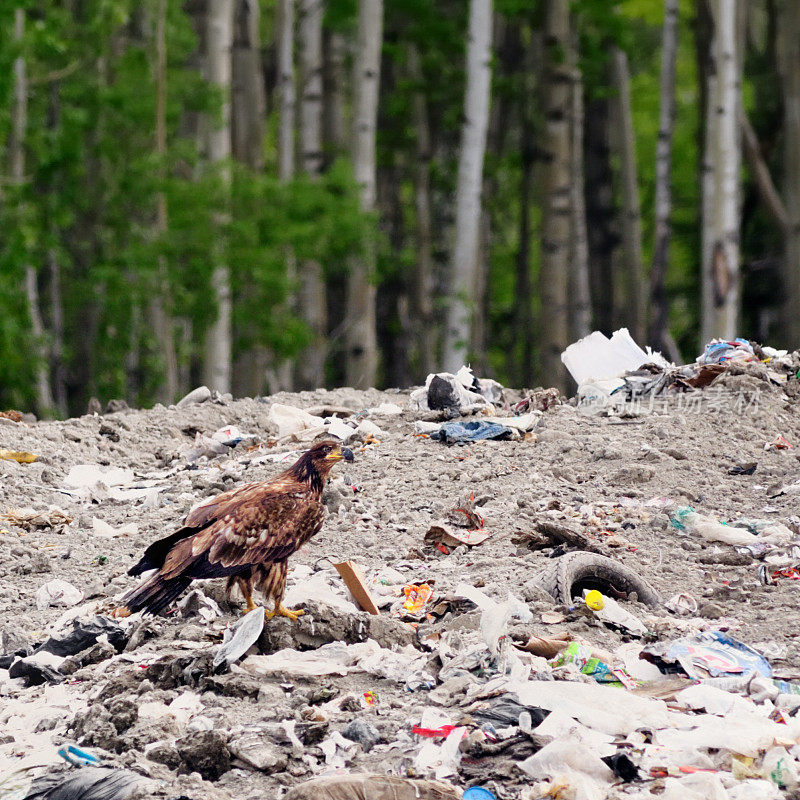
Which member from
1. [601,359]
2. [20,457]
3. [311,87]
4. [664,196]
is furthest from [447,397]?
[311,87]

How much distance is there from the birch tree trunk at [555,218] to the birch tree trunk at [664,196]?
5.36 feet

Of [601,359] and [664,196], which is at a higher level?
[664,196]

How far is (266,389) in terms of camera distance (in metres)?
16.7

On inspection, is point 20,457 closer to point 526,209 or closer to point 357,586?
point 357,586

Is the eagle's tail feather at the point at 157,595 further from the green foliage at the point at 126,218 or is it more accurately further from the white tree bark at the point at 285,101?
the white tree bark at the point at 285,101

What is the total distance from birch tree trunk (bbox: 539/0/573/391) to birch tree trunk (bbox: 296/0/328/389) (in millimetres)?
3067

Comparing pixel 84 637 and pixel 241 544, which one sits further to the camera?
pixel 84 637

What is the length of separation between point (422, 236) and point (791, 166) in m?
6.05

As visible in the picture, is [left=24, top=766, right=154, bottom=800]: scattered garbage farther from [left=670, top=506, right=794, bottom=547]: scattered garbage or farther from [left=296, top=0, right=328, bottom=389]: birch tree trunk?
[left=296, top=0, right=328, bottom=389]: birch tree trunk

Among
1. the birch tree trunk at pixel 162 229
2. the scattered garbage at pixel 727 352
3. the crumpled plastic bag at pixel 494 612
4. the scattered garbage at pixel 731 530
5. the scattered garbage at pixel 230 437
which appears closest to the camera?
A: the crumpled plastic bag at pixel 494 612

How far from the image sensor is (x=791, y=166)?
15688 millimetres

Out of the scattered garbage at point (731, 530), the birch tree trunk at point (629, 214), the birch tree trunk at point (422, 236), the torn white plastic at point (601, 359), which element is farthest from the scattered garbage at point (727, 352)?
the birch tree trunk at point (422, 236)

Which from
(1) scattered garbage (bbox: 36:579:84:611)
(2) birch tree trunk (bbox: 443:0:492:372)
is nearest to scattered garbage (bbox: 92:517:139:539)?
(1) scattered garbage (bbox: 36:579:84:611)

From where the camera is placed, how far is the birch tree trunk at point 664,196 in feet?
51.6
